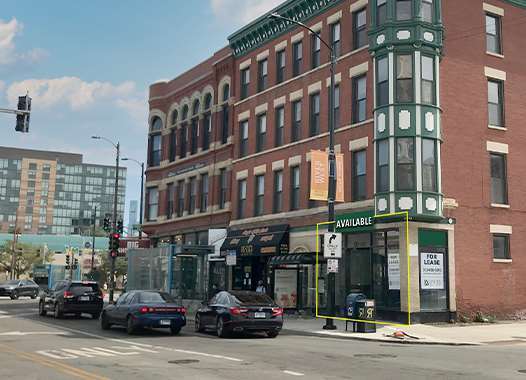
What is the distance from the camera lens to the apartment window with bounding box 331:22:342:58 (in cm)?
3085

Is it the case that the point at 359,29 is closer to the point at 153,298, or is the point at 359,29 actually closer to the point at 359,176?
the point at 359,176

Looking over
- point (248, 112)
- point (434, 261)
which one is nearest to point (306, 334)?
point (434, 261)

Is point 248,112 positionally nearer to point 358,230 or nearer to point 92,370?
point 358,230

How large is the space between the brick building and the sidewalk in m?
1.46

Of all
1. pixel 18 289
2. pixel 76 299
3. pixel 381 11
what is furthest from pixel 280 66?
pixel 18 289

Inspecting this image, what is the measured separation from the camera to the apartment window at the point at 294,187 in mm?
32656

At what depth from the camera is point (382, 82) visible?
27391 millimetres

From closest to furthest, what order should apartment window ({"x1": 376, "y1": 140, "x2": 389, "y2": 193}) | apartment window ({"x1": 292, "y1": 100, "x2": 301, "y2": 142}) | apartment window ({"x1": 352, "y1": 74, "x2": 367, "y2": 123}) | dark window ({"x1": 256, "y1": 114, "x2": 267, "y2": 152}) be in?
apartment window ({"x1": 376, "y1": 140, "x2": 389, "y2": 193}) < apartment window ({"x1": 352, "y1": 74, "x2": 367, "y2": 123}) < apartment window ({"x1": 292, "y1": 100, "x2": 301, "y2": 142}) < dark window ({"x1": 256, "y1": 114, "x2": 267, "y2": 152})

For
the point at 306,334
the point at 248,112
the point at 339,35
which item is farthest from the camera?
the point at 248,112

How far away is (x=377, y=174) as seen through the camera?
26875 millimetres

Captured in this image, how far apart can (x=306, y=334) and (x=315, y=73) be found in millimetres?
14768

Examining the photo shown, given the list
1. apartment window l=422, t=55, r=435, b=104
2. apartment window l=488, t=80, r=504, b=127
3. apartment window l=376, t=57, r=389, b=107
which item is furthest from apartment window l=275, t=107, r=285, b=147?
apartment window l=488, t=80, r=504, b=127

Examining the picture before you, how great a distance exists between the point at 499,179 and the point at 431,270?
6.08 m

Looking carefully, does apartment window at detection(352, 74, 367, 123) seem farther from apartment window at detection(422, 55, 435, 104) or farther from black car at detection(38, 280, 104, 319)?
black car at detection(38, 280, 104, 319)
